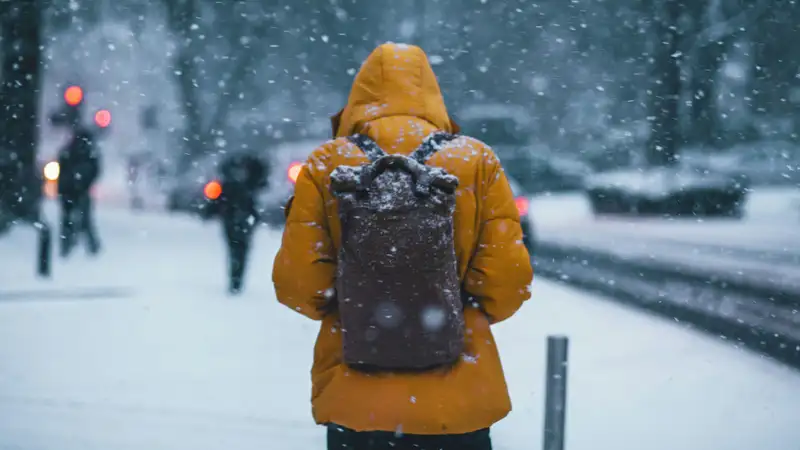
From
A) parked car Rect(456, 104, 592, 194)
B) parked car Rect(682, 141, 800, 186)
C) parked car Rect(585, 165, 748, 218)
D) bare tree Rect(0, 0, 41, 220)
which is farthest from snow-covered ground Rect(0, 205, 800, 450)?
parked car Rect(456, 104, 592, 194)

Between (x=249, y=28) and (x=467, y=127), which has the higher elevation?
(x=249, y=28)

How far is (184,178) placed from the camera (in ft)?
103

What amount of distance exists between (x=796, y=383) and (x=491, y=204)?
5.39 m

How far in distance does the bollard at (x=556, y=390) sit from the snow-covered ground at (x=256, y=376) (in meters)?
1.51

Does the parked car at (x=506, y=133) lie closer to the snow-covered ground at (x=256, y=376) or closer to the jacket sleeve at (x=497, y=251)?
the snow-covered ground at (x=256, y=376)

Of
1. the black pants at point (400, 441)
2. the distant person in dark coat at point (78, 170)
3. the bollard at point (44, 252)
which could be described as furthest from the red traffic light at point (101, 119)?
the black pants at point (400, 441)

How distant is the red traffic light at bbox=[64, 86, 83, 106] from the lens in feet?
47.9

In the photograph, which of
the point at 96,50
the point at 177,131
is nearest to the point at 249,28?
the point at 177,131

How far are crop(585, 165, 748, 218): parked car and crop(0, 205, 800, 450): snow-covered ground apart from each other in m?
15.6

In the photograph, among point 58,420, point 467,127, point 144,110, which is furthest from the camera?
point 467,127

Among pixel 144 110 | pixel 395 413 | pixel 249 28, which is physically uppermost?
pixel 249 28

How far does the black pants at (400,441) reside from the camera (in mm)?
3082

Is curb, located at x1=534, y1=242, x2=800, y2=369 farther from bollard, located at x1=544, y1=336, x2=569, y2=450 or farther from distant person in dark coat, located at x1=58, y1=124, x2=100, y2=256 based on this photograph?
distant person in dark coat, located at x1=58, y1=124, x2=100, y2=256

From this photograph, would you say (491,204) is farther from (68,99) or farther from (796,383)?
(68,99)
